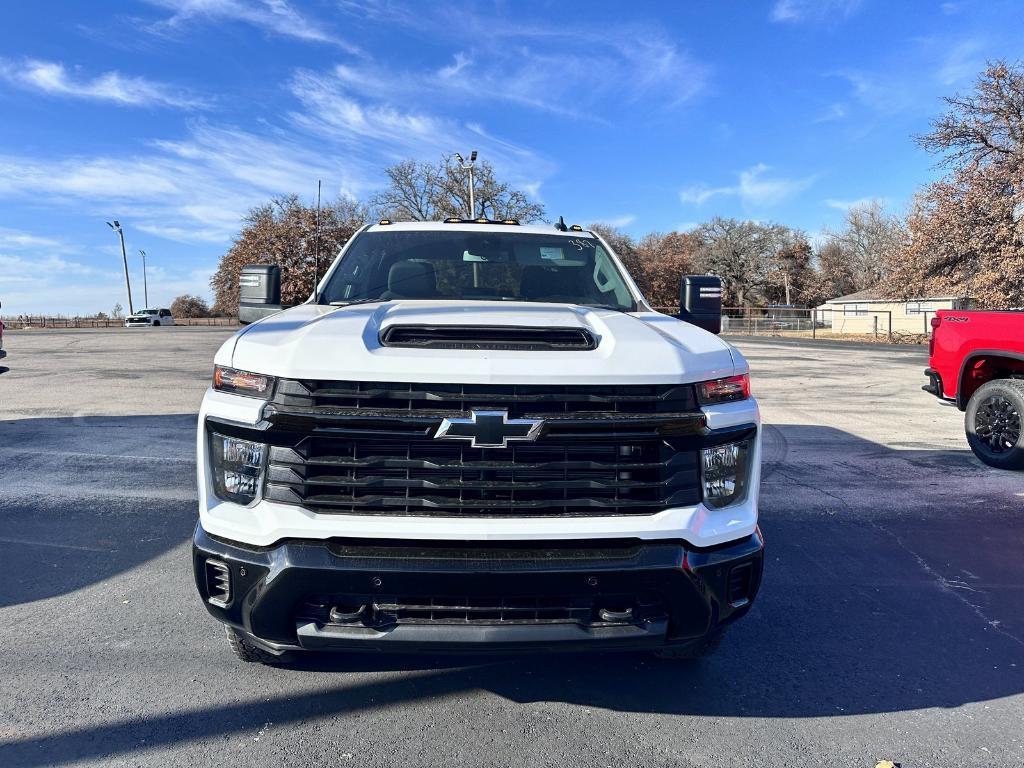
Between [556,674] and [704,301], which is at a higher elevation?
[704,301]

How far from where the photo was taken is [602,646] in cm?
237

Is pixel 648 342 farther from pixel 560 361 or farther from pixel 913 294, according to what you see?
pixel 913 294

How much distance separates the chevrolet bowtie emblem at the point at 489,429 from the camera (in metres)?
2.35

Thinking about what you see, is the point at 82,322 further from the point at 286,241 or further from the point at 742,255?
the point at 742,255

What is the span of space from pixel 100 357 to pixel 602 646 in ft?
61.0

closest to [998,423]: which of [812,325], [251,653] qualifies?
[251,653]

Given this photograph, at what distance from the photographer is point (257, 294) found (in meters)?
3.93

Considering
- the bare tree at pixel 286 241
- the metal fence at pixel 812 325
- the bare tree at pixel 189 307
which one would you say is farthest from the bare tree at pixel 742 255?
the bare tree at pixel 189 307

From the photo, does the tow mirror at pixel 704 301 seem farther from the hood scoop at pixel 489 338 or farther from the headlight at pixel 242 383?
the headlight at pixel 242 383

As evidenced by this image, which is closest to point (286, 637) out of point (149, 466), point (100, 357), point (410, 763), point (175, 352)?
point (410, 763)

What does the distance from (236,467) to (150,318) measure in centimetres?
5857

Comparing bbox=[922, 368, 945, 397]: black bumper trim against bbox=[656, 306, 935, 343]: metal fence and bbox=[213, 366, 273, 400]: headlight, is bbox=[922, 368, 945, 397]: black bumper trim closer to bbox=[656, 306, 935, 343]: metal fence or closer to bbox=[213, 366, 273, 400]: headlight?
bbox=[213, 366, 273, 400]: headlight

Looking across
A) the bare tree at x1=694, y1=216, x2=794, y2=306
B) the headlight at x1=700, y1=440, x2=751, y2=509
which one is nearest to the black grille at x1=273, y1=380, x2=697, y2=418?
the headlight at x1=700, y1=440, x2=751, y2=509

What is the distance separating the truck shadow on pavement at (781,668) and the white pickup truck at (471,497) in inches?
17.3
